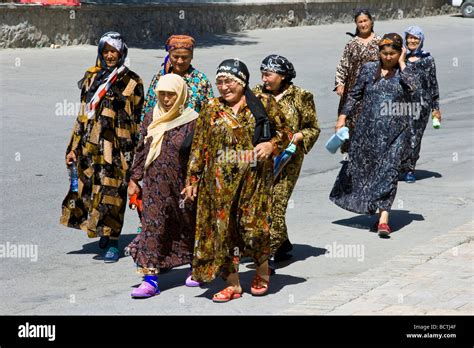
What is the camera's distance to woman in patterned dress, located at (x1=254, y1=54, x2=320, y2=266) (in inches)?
352

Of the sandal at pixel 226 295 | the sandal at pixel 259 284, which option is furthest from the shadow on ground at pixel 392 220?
the sandal at pixel 226 295

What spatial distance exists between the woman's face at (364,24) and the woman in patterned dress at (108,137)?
14.6 ft

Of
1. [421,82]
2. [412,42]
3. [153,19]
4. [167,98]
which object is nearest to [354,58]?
[412,42]

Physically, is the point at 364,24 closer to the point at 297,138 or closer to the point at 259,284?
the point at 297,138

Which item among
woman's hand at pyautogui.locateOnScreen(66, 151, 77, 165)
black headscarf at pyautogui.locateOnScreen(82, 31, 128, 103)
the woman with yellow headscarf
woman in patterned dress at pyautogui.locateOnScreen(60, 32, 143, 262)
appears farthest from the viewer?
woman's hand at pyautogui.locateOnScreen(66, 151, 77, 165)

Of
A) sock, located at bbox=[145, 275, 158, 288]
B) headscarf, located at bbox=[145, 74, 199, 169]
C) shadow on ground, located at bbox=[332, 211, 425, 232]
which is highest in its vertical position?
headscarf, located at bbox=[145, 74, 199, 169]

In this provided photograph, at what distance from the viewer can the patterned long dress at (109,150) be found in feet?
30.8

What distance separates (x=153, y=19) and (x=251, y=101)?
16167mm

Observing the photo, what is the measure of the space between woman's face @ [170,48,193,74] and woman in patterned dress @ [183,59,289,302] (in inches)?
37.5

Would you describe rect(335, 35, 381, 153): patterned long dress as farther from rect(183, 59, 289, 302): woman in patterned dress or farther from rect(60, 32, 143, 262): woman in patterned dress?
rect(183, 59, 289, 302): woman in patterned dress

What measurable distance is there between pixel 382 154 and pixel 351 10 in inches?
840

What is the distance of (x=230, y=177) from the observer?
7781mm

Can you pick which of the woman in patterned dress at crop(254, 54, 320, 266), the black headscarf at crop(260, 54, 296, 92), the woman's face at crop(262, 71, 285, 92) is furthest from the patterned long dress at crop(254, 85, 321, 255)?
the black headscarf at crop(260, 54, 296, 92)

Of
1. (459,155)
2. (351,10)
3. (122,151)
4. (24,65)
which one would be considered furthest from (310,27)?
(122,151)
